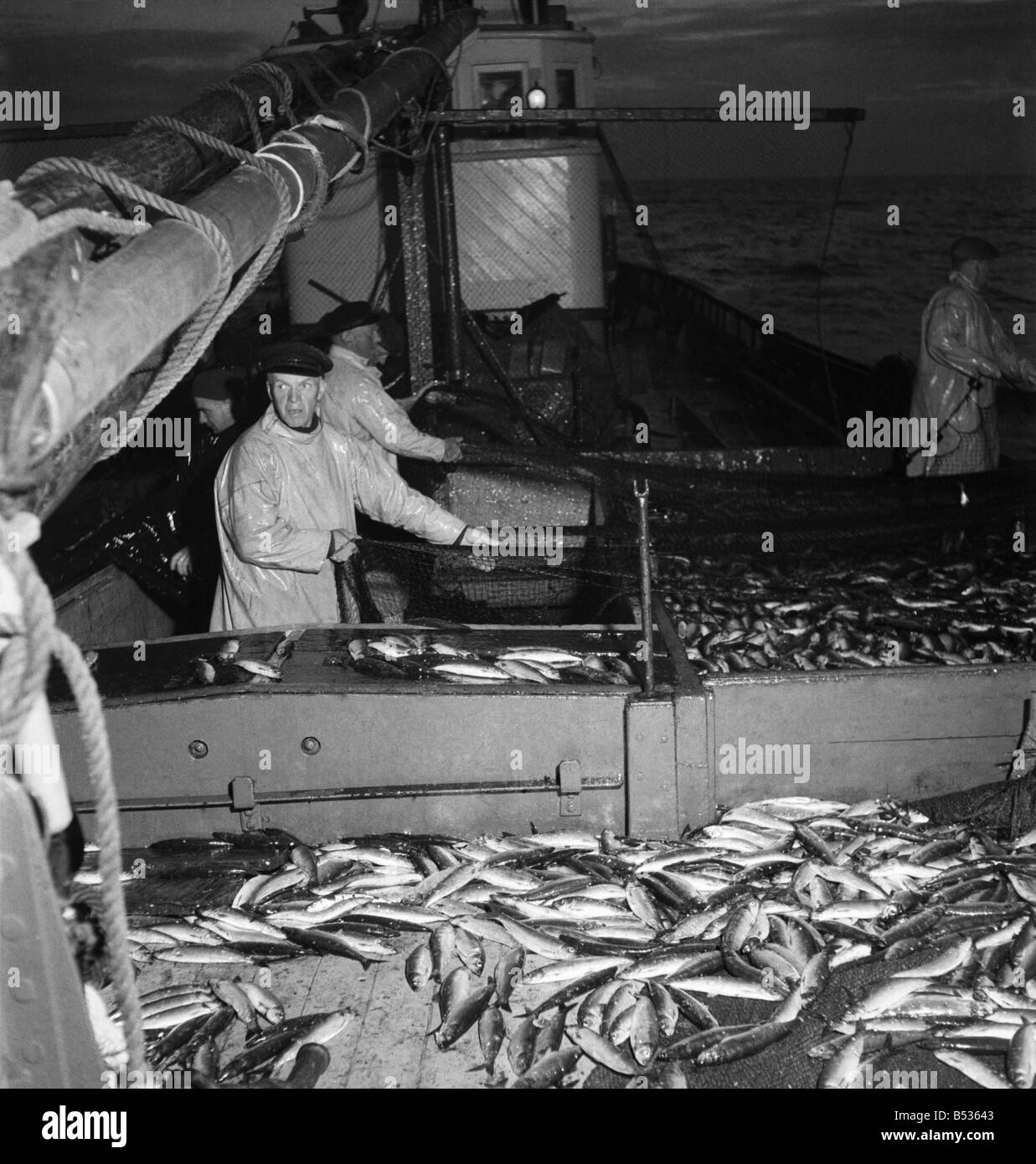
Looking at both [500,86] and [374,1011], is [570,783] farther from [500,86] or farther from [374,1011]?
[500,86]

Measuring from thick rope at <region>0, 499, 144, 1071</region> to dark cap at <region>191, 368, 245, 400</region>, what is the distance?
641 centimetres

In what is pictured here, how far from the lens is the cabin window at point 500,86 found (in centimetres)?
1501

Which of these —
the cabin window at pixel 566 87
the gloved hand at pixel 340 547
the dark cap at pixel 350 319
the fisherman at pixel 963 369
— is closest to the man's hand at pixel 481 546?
the gloved hand at pixel 340 547

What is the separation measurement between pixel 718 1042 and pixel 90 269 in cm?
290

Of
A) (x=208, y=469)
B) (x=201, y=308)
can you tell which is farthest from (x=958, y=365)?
(x=201, y=308)

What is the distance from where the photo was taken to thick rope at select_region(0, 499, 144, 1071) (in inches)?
76.1

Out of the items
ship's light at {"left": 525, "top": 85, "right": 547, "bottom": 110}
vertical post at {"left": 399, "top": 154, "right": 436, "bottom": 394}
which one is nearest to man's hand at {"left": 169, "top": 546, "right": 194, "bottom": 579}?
vertical post at {"left": 399, "top": 154, "right": 436, "bottom": 394}

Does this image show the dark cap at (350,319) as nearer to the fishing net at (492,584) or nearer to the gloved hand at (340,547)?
the fishing net at (492,584)

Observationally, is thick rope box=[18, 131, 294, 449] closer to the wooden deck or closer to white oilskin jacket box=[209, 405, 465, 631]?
the wooden deck

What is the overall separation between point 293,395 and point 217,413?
243cm

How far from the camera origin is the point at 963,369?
29.4ft

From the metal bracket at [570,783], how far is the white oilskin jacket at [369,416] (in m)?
3.63

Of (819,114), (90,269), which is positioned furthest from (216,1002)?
(819,114)
